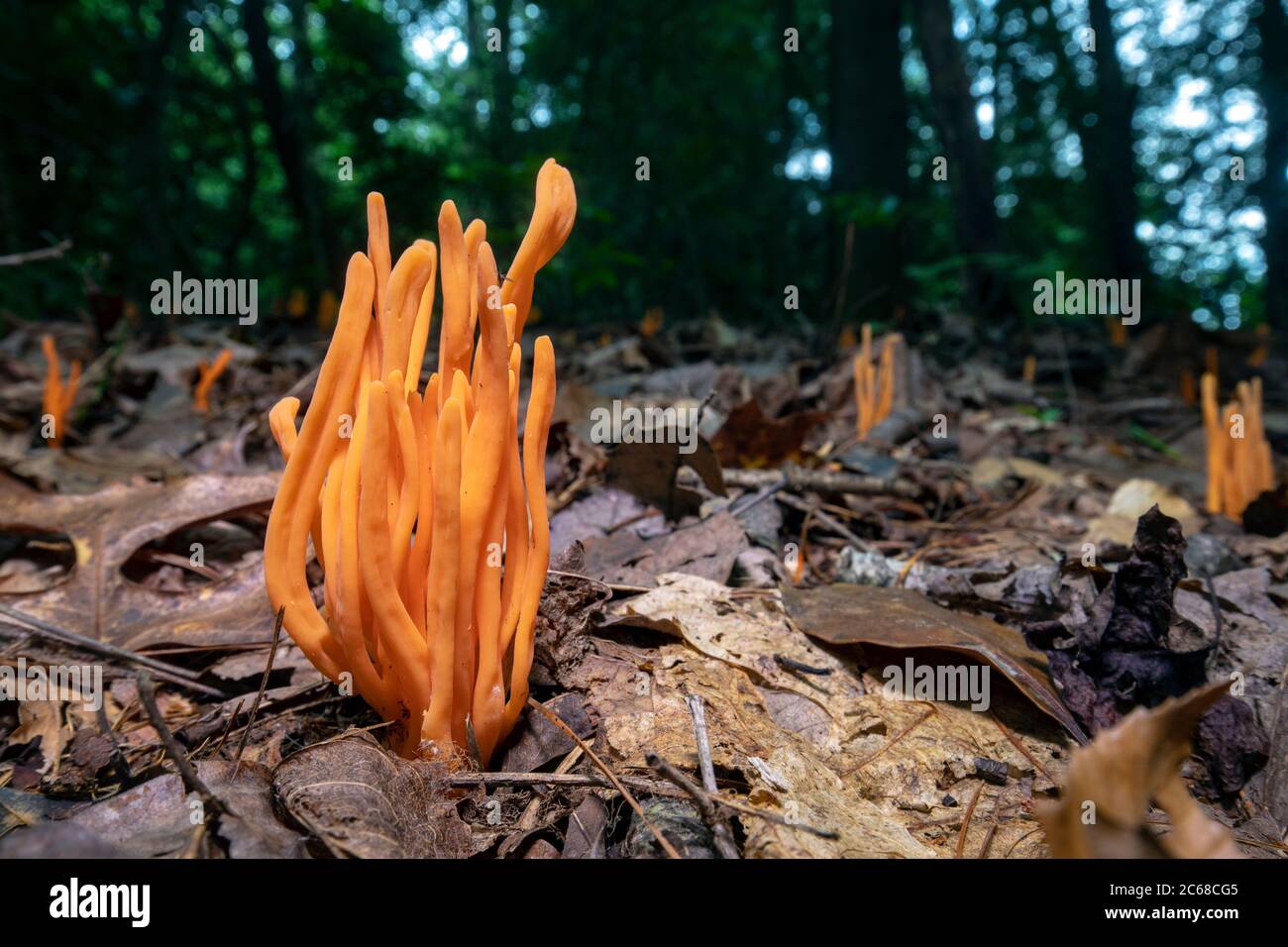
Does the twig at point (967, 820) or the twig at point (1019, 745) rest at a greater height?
the twig at point (1019, 745)

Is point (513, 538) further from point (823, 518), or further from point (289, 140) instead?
point (289, 140)

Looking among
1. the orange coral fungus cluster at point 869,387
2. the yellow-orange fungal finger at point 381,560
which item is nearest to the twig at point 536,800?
the yellow-orange fungal finger at point 381,560

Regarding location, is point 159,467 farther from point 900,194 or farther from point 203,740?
point 900,194

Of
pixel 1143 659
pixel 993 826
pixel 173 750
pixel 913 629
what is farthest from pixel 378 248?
pixel 1143 659

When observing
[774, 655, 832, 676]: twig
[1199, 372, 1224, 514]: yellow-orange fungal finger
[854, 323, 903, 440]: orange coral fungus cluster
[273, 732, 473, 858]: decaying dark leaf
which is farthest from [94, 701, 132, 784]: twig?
[1199, 372, 1224, 514]: yellow-orange fungal finger

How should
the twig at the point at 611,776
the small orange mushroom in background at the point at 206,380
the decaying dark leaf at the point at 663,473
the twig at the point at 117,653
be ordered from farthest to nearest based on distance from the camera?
the small orange mushroom in background at the point at 206,380
the decaying dark leaf at the point at 663,473
the twig at the point at 117,653
the twig at the point at 611,776

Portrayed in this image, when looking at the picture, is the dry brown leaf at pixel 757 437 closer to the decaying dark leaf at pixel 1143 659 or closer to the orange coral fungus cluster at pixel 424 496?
the decaying dark leaf at pixel 1143 659

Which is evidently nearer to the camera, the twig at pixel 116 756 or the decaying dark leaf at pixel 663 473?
the twig at pixel 116 756
